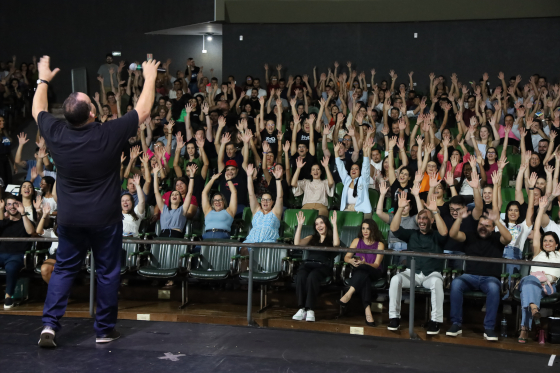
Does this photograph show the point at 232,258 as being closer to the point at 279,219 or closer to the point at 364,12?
the point at 279,219

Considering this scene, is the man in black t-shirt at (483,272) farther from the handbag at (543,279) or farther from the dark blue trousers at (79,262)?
the dark blue trousers at (79,262)

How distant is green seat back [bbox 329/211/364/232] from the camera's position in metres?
6.57

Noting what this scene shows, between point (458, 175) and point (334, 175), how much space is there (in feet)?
4.75

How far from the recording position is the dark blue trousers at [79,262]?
3.40 meters

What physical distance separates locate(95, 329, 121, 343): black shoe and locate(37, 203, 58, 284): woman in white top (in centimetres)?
258

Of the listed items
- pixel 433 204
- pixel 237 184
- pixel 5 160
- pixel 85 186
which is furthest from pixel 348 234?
pixel 5 160

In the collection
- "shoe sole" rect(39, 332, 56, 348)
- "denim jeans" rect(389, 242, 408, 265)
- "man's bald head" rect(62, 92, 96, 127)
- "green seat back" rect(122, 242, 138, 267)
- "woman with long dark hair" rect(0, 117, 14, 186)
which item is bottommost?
"shoe sole" rect(39, 332, 56, 348)

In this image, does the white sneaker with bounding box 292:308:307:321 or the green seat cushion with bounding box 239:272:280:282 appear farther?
the green seat cushion with bounding box 239:272:280:282

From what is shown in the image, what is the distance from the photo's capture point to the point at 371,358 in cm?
350

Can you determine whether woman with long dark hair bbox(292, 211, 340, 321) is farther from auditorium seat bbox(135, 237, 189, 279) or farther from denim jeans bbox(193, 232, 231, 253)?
auditorium seat bbox(135, 237, 189, 279)

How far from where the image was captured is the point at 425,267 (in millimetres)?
5422

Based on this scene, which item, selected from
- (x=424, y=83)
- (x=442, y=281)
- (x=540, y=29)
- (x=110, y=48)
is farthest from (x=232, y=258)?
(x=110, y=48)

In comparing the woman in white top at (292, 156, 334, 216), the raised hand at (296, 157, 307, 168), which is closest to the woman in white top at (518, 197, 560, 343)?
the woman in white top at (292, 156, 334, 216)

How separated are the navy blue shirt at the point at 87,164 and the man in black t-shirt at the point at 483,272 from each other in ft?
9.45
